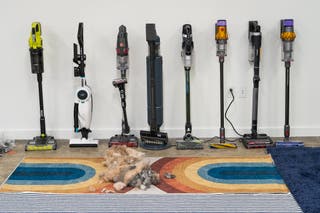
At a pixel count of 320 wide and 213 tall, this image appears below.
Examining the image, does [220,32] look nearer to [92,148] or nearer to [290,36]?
[290,36]

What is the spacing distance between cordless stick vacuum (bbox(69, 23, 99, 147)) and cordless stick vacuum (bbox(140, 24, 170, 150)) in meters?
0.49

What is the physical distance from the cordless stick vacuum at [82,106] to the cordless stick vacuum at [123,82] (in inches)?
9.0

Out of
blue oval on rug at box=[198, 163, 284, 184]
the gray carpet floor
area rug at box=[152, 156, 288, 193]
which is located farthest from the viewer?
blue oval on rug at box=[198, 163, 284, 184]

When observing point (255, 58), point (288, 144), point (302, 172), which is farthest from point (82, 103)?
point (302, 172)

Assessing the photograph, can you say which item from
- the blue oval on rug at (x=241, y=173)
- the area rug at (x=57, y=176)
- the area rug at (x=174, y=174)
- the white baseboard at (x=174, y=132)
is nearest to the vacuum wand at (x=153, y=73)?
the white baseboard at (x=174, y=132)

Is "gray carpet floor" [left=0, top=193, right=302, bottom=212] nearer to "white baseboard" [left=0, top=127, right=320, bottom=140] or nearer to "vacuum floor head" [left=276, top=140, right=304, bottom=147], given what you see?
"vacuum floor head" [left=276, top=140, right=304, bottom=147]

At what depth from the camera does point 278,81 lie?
5.02m

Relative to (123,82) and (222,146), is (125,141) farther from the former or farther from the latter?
(222,146)

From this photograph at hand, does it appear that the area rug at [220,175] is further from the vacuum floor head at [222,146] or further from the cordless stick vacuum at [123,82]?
the cordless stick vacuum at [123,82]

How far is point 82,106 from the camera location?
4.78 m

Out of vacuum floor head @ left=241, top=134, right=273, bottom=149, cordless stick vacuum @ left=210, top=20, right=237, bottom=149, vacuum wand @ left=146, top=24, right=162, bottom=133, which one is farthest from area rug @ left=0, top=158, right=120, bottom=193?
vacuum floor head @ left=241, top=134, right=273, bottom=149

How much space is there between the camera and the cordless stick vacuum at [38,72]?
4.65 meters

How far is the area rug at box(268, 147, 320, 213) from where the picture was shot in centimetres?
354

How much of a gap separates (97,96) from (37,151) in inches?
29.9
